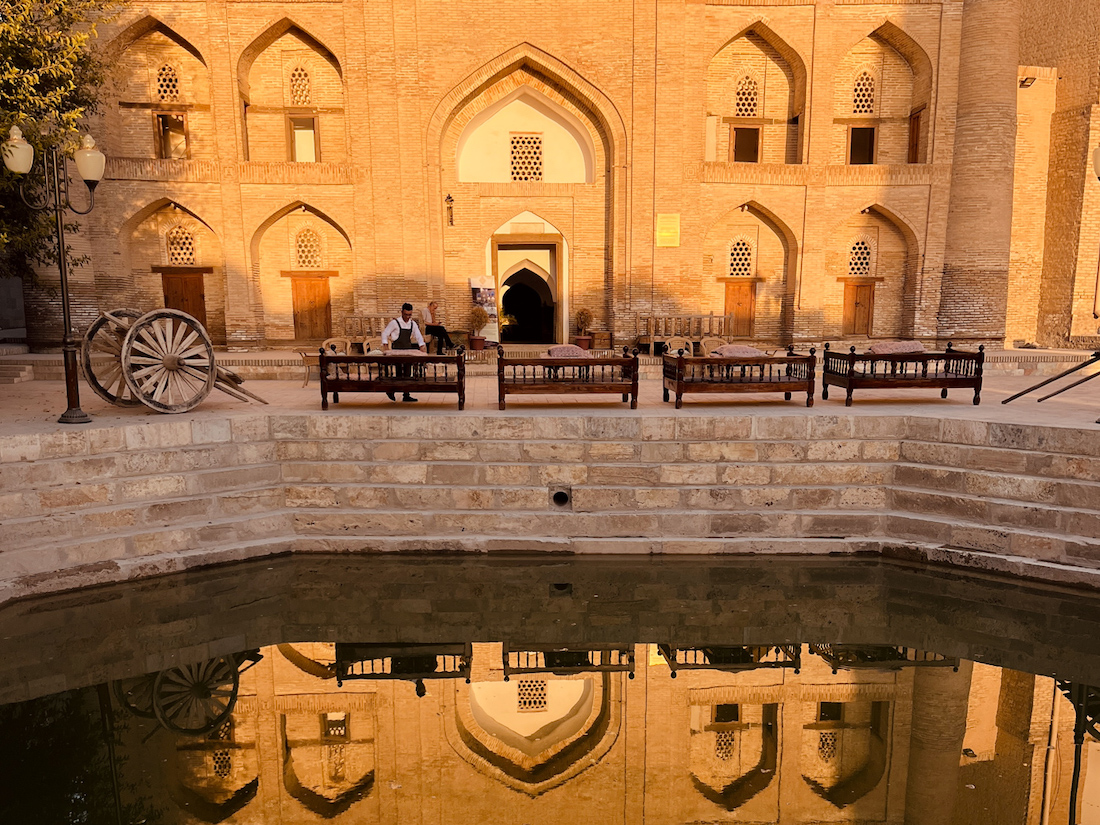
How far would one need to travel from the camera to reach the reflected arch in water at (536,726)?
11.7 feet

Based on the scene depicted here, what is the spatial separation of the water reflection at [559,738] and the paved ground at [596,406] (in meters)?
2.75

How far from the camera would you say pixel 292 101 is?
14531mm

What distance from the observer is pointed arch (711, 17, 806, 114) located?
14.3 meters

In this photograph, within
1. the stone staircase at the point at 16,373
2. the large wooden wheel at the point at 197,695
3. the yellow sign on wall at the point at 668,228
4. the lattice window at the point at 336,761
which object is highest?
the yellow sign on wall at the point at 668,228

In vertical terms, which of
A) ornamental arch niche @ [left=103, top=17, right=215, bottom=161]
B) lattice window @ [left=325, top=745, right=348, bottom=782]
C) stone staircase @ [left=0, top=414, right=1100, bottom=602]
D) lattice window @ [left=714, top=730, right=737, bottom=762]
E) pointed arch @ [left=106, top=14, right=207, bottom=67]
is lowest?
lattice window @ [left=714, top=730, right=737, bottom=762]

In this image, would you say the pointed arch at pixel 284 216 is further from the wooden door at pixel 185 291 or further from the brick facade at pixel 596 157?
the wooden door at pixel 185 291

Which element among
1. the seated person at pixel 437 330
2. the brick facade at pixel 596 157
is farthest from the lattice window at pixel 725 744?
the brick facade at pixel 596 157

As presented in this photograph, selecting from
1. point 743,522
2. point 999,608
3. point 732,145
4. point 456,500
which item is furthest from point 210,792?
point 732,145

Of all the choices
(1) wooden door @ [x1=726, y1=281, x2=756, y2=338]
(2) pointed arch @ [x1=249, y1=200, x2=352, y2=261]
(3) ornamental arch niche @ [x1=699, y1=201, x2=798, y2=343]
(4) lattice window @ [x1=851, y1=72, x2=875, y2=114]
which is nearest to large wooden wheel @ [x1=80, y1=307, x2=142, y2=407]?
(2) pointed arch @ [x1=249, y1=200, x2=352, y2=261]

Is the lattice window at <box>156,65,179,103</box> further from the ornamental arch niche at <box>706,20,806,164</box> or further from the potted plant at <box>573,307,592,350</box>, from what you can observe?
the ornamental arch niche at <box>706,20,806,164</box>

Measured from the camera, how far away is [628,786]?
3.43m

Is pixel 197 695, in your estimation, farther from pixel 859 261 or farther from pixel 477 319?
pixel 859 261

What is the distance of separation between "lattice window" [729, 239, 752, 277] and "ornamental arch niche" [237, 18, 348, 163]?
27.4ft

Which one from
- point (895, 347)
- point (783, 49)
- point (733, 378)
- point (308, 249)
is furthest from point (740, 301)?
point (308, 249)
